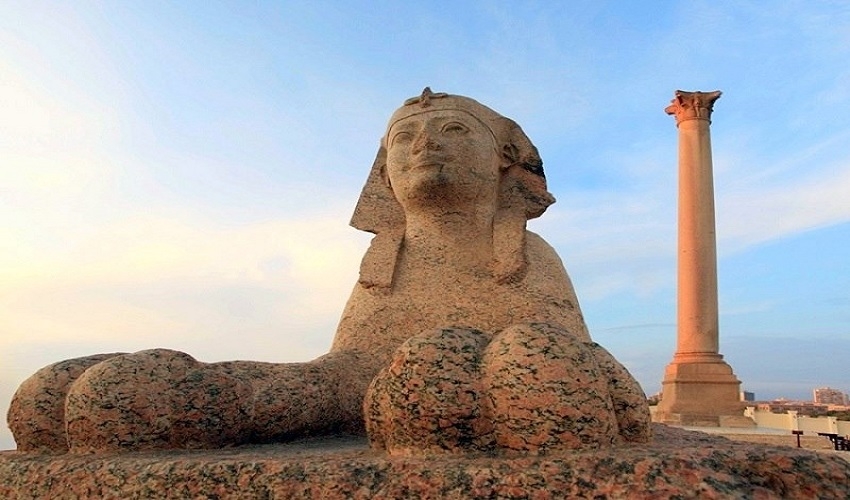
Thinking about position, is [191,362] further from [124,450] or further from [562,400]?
[562,400]

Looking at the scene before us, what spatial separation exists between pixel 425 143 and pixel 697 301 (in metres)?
13.5

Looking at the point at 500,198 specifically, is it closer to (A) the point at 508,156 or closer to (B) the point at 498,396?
(A) the point at 508,156

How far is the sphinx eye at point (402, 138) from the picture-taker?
11.7 feet

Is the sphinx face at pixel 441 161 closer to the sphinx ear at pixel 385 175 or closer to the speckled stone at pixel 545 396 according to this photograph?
the sphinx ear at pixel 385 175

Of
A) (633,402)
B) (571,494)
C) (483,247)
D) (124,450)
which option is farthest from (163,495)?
(483,247)

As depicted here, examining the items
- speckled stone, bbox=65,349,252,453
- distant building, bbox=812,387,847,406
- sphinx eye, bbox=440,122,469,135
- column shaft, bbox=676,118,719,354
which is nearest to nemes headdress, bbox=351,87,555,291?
sphinx eye, bbox=440,122,469,135

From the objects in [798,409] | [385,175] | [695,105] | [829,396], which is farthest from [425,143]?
[829,396]

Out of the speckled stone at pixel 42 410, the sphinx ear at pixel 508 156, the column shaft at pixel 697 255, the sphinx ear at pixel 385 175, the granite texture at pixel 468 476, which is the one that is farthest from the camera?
the column shaft at pixel 697 255

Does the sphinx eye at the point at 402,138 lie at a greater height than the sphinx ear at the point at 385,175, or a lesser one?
greater

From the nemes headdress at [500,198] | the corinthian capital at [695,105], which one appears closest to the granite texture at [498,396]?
the nemes headdress at [500,198]

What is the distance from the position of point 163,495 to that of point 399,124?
2120 millimetres

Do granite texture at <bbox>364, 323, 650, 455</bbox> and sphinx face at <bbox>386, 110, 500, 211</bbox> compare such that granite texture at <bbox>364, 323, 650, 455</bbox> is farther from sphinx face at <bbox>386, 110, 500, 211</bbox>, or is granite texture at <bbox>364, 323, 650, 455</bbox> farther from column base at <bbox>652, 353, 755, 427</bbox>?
column base at <bbox>652, 353, 755, 427</bbox>

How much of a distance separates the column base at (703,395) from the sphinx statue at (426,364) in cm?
1230

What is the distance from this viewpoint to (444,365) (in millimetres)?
2090
